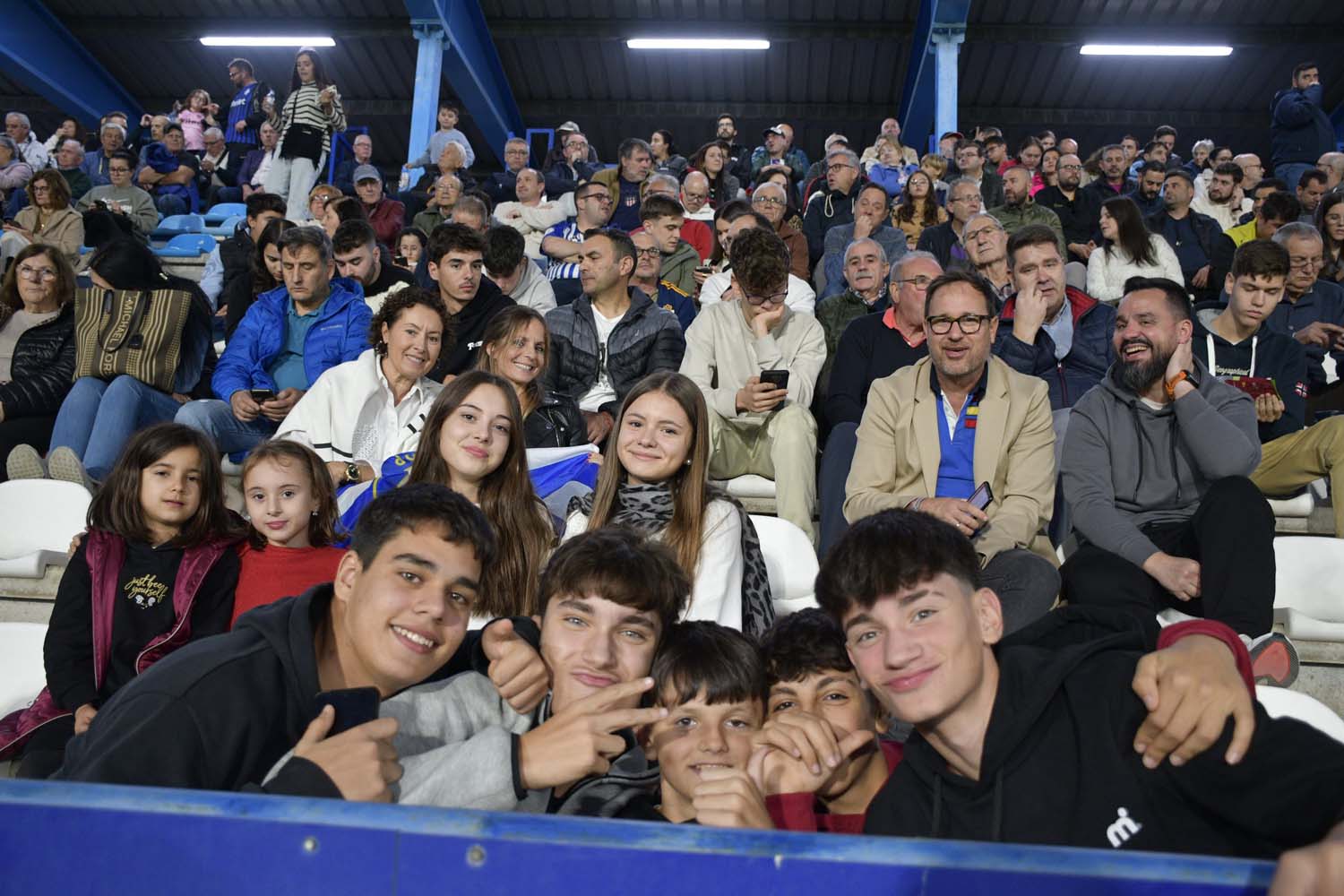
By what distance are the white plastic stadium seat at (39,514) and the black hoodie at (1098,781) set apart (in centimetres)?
272

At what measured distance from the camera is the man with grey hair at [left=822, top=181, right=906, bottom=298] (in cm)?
510

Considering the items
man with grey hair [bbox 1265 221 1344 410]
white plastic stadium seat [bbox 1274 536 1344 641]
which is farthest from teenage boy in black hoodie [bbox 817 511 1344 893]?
man with grey hair [bbox 1265 221 1344 410]

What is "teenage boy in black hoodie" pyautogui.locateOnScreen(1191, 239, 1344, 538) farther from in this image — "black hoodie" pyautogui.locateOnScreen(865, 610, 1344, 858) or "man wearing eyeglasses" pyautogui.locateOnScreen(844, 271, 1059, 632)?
"black hoodie" pyautogui.locateOnScreen(865, 610, 1344, 858)

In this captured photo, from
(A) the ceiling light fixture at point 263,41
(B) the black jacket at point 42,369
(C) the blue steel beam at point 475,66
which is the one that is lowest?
(B) the black jacket at point 42,369

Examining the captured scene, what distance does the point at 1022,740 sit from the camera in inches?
50.3

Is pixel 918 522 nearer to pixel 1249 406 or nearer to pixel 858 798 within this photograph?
pixel 858 798

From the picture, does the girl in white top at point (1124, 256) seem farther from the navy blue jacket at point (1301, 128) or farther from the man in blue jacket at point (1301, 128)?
the navy blue jacket at point (1301, 128)

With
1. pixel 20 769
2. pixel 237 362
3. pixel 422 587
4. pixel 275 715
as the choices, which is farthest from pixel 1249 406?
pixel 237 362

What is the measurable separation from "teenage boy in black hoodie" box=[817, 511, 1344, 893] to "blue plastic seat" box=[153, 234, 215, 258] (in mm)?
6896

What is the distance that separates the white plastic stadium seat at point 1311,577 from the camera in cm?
264

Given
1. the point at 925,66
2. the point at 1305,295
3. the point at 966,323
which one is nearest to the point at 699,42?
the point at 925,66

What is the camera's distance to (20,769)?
1.96 m

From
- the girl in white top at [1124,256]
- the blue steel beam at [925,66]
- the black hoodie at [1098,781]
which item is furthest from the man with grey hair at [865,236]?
the blue steel beam at [925,66]

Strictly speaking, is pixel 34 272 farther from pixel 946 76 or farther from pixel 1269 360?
pixel 946 76
